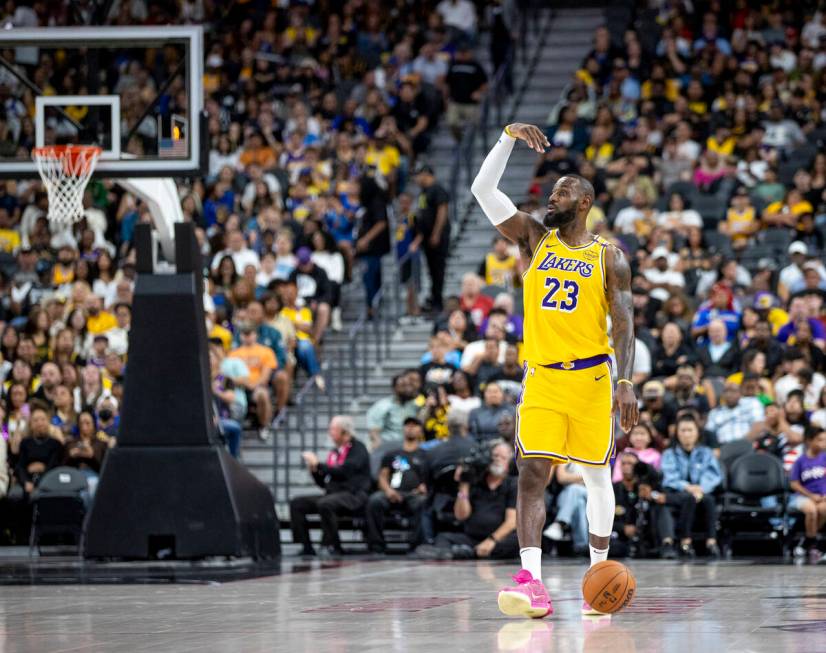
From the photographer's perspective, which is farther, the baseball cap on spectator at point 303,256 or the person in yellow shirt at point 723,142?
the person in yellow shirt at point 723,142

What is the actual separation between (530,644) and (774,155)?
1605 centimetres

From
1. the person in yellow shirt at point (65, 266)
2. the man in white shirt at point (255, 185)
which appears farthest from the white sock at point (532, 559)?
the man in white shirt at point (255, 185)

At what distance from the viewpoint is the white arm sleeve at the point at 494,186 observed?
9516 mm

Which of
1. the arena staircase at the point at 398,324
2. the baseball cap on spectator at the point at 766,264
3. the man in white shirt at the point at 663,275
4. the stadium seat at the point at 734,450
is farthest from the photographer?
the baseball cap on spectator at the point at 766,264

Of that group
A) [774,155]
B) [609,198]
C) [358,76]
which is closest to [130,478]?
[609,198]

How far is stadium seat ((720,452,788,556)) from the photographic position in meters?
16.3

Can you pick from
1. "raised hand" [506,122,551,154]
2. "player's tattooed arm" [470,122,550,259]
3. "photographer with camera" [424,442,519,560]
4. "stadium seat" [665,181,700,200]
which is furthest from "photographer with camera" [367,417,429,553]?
"raised hand" [506,122,551,154]

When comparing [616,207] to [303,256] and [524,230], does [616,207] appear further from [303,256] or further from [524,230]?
[524,230]

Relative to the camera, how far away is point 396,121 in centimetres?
2572

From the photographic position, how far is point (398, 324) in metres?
22.4

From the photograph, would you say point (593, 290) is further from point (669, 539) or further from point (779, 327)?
point (779, 327)

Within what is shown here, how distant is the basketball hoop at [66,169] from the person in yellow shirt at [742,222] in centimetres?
998

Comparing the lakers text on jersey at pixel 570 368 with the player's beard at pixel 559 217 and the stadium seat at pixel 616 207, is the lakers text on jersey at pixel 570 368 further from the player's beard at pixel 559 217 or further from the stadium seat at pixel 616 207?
the stadium seat at pixel 616 207

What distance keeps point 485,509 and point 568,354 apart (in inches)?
285
